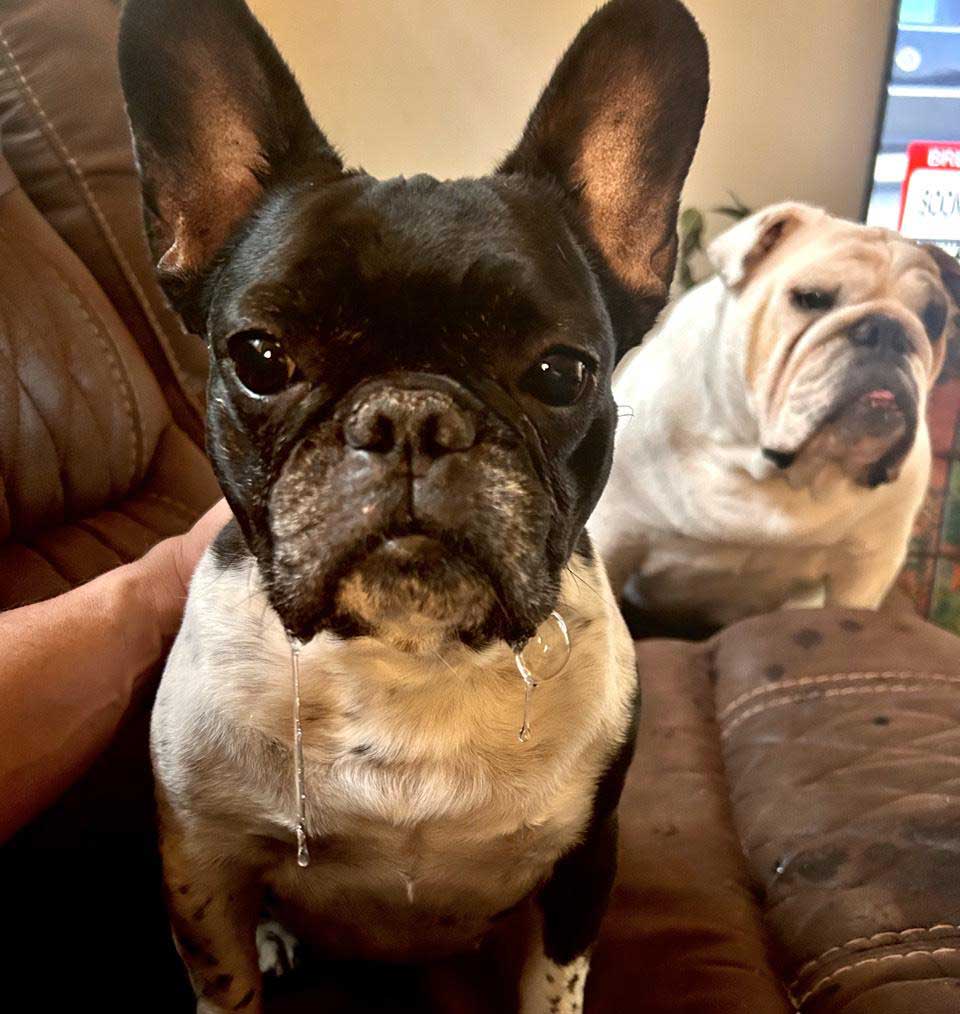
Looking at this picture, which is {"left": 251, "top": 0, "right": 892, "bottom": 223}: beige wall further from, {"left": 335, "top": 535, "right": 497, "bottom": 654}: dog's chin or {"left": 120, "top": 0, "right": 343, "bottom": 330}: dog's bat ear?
{"left": 335, "top": 535, "right": 497, "bottom": 654}: dog's chin

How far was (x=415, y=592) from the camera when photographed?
0.59m

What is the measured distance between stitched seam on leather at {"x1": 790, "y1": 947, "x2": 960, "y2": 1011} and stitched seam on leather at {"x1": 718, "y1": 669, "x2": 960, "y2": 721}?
0.37 meters

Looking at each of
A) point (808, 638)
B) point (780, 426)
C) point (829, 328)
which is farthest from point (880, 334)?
point (808, 638)

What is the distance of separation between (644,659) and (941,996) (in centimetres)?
64

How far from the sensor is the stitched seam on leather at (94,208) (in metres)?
1.10

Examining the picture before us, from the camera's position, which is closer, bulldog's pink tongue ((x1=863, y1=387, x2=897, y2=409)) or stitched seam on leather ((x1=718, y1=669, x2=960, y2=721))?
stitched seam on leather ((x1=718, y1=669, x2=960, y2=721))

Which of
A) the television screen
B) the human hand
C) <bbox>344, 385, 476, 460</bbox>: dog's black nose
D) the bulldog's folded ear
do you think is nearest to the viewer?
<bbox>344, 385, 476, 460</bbox>: dog's black nose

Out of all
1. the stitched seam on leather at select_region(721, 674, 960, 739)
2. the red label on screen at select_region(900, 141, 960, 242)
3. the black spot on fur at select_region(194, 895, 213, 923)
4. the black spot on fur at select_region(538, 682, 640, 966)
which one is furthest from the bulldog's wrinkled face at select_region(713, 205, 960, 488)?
the black spot on fur at select_region(194, 895, 213, 923)

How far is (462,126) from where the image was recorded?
2053 millimetres

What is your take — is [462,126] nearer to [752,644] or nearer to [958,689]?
[752,644]

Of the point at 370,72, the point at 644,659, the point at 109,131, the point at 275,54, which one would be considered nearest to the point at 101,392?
the point at 109,131

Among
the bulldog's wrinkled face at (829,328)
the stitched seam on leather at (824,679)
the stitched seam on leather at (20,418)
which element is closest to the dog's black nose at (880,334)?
the bulldog's wrinkled face at (829,328)

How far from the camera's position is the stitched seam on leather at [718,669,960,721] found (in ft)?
3.49

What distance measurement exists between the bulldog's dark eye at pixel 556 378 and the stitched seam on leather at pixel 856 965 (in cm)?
50
